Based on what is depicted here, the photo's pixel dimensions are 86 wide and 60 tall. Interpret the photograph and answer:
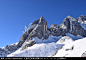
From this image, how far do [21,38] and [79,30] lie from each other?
66239 millimetres

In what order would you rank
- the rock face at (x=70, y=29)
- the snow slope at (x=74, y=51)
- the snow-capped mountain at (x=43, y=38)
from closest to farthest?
the snow slope at (x=74, y=51), the snow-capped mountain at (x=43, y=38), the rock face at (x=70, y=29)

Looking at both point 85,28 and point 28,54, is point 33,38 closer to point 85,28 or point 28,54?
point 28,54

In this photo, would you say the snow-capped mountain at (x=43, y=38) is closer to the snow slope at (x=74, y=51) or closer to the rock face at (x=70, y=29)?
the rock face at (x=70, y=29)

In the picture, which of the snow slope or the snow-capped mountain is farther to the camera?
the snow-capped mountain

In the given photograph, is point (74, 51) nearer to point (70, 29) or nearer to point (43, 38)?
point (43, 38)

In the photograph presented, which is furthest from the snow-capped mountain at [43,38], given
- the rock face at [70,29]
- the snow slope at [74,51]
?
the snow slope at [74,51]

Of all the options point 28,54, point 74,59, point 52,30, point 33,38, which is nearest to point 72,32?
point 52,30

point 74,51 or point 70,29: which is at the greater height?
point 70,29

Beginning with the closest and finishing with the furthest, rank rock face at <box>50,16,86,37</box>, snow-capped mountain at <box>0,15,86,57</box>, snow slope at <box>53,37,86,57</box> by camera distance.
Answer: snow slope at <box>53,37,86,57</box>
snow-capped mountain at <box>0,15,86,57</box>
rock face at <box>50,16,86,37</box>

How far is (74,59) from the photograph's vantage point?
10.1 metres

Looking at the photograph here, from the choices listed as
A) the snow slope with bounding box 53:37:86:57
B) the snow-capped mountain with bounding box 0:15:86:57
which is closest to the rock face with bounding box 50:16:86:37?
the snow-capped mountain with bounding box 0:15:86:57

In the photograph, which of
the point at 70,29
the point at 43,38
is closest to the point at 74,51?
the point at 43,38

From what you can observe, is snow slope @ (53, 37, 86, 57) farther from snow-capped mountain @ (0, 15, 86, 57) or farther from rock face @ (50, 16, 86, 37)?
rock face @ (50, 16, 86, 37)

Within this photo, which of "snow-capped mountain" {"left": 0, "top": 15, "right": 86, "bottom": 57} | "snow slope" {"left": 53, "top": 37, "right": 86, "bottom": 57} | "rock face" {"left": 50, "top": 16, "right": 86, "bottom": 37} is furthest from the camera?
"rock face" {"left": 50, "top": 16, "right": 86, "bottom": 37}
